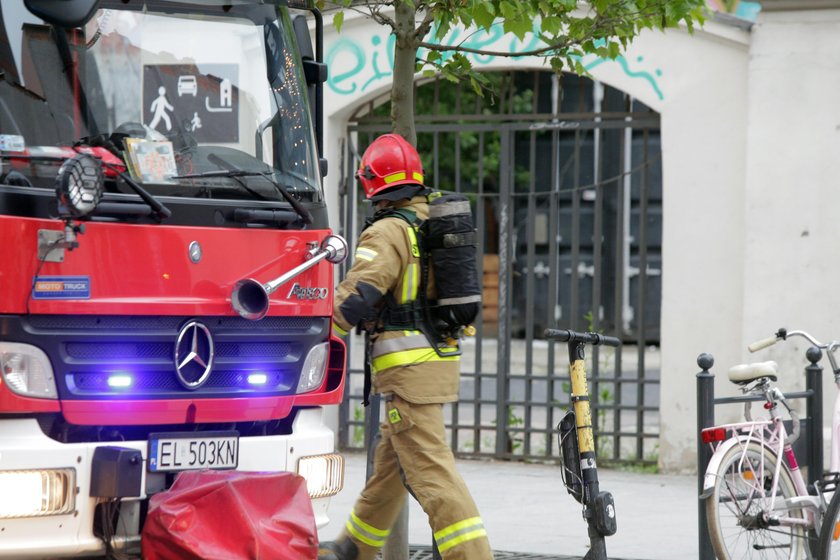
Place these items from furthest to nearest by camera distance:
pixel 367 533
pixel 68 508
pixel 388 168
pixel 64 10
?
1. pixel 367 533
2. pixel 388 168
3. pixel 68 508
4. pixel 64 10

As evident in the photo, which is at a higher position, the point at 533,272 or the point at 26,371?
the point at 533,272

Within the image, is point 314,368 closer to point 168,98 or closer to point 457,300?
point 457,300

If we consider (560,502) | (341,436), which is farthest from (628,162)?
(560,502)

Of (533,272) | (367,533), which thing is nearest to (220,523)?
(367,533)

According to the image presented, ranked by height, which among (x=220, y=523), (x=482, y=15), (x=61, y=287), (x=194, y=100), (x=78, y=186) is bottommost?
(x=220, y=523)

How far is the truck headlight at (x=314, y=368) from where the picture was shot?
5.98 meters

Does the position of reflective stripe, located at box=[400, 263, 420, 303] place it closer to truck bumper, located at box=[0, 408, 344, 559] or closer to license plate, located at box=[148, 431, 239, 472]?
license plate, located at box=[148, 431, 239, 472]

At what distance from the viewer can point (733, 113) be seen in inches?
405

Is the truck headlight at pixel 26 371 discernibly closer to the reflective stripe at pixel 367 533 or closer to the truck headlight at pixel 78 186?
the truck headlight at pixel 78 186

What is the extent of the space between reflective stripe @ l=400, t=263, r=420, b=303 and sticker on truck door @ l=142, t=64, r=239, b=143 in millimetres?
904

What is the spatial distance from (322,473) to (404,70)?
2116mm

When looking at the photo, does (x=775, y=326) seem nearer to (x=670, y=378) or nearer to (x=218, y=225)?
(x=670, y=378)

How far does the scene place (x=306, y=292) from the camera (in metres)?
5.92

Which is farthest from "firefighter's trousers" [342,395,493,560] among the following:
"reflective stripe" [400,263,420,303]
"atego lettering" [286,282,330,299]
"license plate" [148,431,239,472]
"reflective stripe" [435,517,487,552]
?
"license plate" [148,431,239,472]
